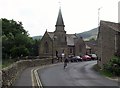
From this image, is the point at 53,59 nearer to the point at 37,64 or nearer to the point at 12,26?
the point at 37,64

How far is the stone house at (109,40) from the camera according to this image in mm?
47062

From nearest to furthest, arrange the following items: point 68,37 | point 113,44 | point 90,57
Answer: point 113,44 < point 90,57 < point 68,37

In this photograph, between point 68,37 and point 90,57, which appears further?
point 68,37

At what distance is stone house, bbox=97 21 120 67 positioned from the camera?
154 feet

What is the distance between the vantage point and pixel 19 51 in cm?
8375

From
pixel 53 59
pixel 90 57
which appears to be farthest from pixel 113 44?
pixel 90 57

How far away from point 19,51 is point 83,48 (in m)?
30.7

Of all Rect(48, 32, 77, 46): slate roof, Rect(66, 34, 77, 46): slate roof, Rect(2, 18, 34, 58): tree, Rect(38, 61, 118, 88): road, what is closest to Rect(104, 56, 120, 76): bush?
Rect(38, 61, 118, 88): road

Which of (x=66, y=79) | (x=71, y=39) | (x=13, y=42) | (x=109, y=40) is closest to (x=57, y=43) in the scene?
(x=71, y=39)

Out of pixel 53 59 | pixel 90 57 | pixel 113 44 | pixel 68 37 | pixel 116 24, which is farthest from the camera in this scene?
pixel 68 37

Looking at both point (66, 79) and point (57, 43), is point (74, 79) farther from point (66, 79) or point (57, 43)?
point (57, 43)

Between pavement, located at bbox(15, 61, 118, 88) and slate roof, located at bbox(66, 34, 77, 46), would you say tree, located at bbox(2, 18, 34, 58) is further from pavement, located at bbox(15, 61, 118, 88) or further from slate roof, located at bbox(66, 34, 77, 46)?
pavement, located at bbox(15, 61, 118, 88)

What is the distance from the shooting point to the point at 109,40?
162ft

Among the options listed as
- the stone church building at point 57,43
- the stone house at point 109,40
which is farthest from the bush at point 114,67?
the stone church building at point 57,43
